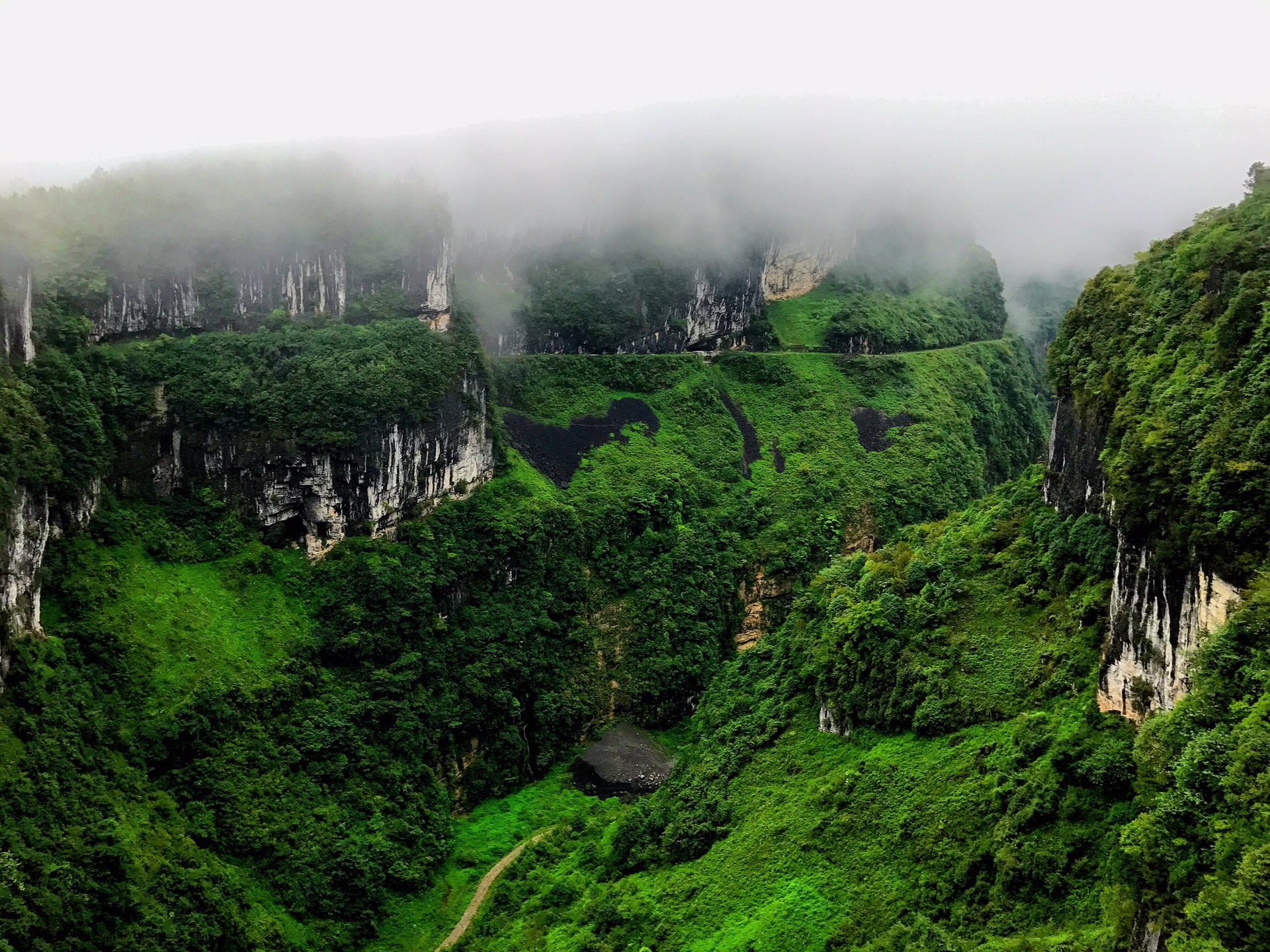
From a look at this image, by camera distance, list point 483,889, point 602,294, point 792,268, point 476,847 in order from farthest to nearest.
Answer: point 792,268, point 602,294, point 476,847, point 483,889

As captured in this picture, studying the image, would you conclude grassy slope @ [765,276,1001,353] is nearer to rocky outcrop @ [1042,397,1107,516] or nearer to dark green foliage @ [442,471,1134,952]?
dark green foliage @ [442,471,1134,952]

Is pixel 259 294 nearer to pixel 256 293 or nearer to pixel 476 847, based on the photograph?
pixel 256 293

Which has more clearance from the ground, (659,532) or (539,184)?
(539,184)

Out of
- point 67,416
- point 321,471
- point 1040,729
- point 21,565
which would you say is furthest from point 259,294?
point 1040,729

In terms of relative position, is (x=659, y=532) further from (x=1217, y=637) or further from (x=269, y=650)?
(x=1217, y=637)

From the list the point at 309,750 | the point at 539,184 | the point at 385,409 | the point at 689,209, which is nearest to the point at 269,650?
the point at 309,750

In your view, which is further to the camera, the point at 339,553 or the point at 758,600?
the point at 758,600

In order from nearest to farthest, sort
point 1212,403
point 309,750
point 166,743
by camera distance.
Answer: point 1212,403 < point 166,743 < point 309,750

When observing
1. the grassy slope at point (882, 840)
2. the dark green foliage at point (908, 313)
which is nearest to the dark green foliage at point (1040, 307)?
the dark green foliage at point (908, 313)

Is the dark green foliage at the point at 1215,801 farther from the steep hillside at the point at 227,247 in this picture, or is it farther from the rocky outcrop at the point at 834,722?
the steep hillside at the point at 227,247
